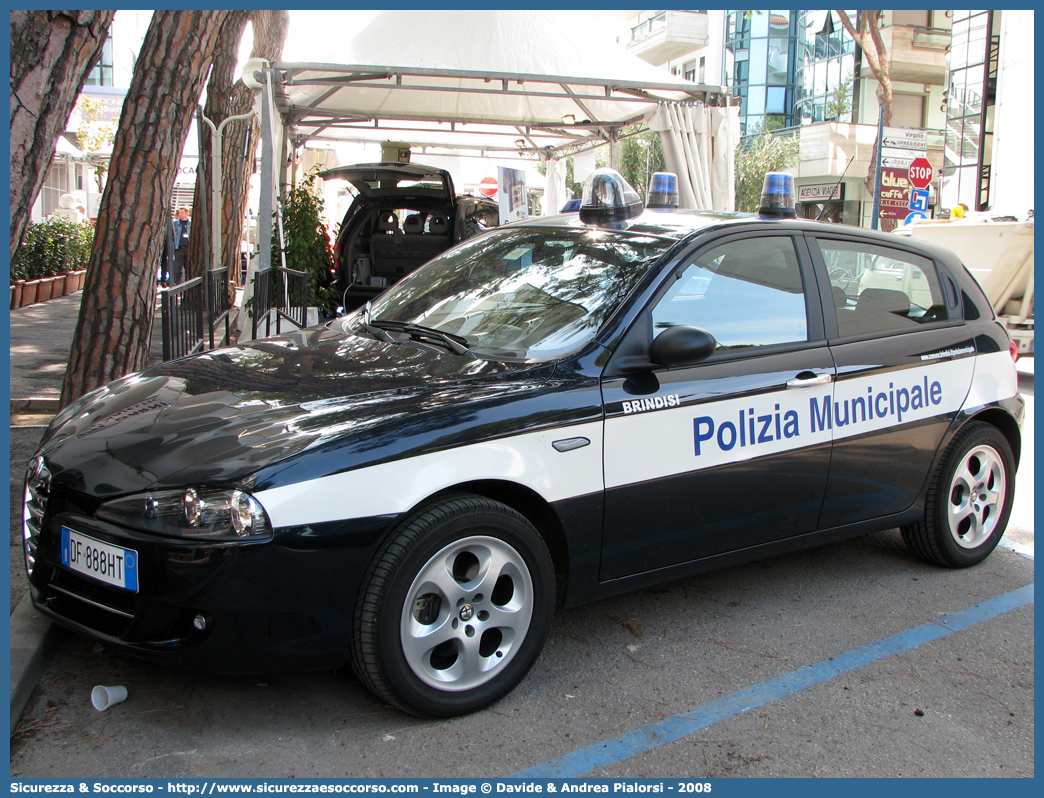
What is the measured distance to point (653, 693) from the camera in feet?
11.0

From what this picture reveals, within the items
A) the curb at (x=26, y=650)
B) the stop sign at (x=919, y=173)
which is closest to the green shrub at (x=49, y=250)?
the curb at (x=26, y=650)

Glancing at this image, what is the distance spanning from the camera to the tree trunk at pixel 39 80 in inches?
138

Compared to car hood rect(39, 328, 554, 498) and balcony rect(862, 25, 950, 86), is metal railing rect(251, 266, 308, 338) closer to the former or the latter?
car hood rect(39, 328, 554, 498)

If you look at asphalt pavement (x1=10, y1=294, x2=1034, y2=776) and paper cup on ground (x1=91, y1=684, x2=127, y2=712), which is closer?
asphalt pavement (x1=10, y1=294, x2=1034, y2=776)

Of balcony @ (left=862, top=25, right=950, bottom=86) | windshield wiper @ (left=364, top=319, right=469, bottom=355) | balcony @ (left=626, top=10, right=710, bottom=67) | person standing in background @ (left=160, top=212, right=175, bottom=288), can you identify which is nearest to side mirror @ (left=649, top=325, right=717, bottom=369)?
windshield wiper @ (left=364, top=319, right=469, bottom=355)

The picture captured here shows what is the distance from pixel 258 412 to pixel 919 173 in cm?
1719

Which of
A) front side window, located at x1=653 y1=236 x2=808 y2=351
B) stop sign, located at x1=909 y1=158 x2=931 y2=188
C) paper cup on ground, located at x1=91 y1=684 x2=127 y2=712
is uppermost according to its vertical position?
stop sign, located at x1=909 y1=158 x2=931 y2=188

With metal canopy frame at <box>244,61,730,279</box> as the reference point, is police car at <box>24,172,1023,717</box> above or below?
below

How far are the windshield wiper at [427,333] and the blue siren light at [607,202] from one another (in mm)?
895

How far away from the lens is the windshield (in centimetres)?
363

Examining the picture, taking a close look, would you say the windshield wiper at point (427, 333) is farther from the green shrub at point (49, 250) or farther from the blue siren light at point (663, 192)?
the green shrub at point (49, 250)

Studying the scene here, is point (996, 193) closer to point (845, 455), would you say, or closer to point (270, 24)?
point (270, 24)

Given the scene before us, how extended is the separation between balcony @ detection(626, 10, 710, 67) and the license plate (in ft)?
145

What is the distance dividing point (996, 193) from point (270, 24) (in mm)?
15733
